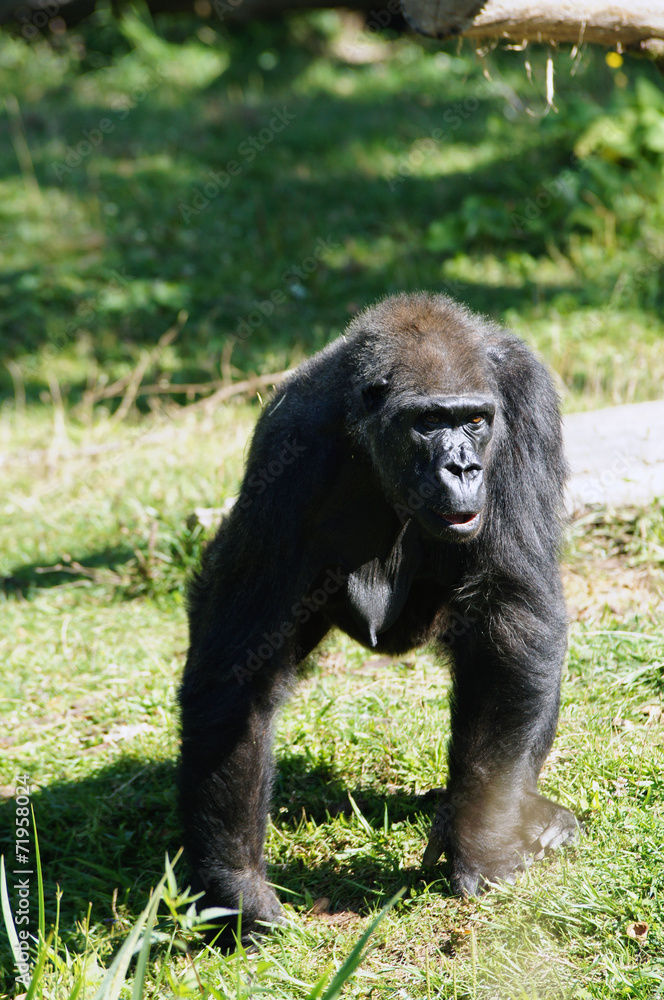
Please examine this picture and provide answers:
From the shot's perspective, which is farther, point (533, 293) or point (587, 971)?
point (533, 293)

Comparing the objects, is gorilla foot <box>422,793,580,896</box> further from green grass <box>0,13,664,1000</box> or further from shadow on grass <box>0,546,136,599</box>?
shadow on grass <box>0,546,136,599</box>

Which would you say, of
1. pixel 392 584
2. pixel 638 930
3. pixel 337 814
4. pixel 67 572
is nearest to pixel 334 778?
pixel 337 814

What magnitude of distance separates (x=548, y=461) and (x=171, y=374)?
6.76 m

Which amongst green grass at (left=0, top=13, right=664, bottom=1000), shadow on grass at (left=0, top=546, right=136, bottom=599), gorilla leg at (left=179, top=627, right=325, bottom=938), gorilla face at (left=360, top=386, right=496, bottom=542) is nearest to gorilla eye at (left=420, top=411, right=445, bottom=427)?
gorilla face at (left=360, top=386, right=496, bottom=542)

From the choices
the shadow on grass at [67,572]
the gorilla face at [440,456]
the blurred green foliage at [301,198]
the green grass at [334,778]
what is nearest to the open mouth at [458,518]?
the gorilla face at [440,456]

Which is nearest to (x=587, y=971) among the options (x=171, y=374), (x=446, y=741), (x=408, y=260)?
(x=446, y=741)

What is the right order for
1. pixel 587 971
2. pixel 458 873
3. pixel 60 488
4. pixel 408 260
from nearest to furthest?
pixel 587 971 < pixel 458 873 < pixel 60 488 < pixel 408 260

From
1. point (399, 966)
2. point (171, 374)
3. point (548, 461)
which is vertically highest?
point (548, 461)

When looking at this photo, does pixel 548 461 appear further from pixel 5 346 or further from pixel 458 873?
pixel 5 346

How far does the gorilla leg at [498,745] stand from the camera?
3.94 meters

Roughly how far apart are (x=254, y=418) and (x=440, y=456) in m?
4.88

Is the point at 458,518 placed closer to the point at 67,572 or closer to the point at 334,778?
the point at 334,778

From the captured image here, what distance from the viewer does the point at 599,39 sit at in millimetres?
4602

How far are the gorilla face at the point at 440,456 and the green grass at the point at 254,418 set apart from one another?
4.02 ft
